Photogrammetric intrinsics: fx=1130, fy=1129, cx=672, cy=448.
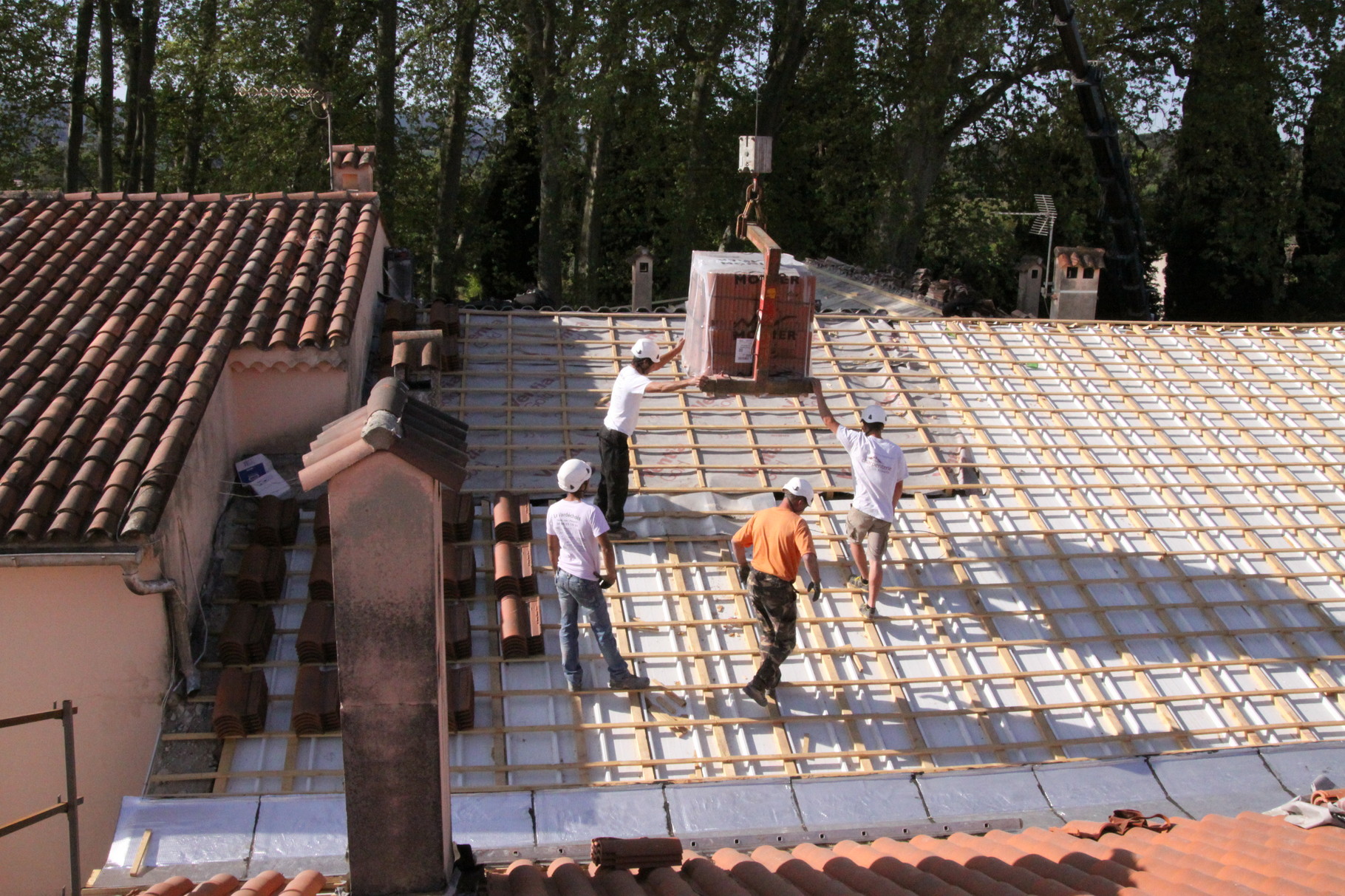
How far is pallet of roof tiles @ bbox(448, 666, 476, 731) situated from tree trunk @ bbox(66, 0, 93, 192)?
20109 millimetres

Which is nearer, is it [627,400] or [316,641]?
[316,641]

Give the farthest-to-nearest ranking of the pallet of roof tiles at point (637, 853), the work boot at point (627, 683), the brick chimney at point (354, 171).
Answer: the brick chimney at point (354, 171) → the work boot at point (627, 683) → the pallet of roof tiles at point (637, 853)

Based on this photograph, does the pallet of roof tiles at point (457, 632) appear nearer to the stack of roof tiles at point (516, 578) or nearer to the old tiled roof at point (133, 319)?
the stack of roof tiles at point (516, 578)

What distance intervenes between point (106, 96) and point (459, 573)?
62.7ft

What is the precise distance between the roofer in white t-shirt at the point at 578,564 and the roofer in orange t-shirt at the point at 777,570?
0.77 metres

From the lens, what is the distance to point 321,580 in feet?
21.1

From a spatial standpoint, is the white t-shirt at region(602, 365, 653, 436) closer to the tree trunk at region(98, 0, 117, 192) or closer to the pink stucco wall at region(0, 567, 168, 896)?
the pink stucco wall at region(0, 567, 168, 896)

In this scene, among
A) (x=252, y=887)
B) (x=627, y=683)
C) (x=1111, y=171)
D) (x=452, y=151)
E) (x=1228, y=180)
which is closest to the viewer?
(x=252, y=887)

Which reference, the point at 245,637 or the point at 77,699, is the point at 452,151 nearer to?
the point at 245,637

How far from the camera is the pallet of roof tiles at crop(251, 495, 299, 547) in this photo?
22.5 ft

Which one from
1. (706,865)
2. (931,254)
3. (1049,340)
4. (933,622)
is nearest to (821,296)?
(1049,340)

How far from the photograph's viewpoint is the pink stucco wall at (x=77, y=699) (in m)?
5.64

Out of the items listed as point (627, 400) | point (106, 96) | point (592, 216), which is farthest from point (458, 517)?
point (106, 96)

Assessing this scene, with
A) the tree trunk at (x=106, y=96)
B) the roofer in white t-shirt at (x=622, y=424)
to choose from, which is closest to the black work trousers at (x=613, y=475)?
the roofer in white t-shirt at (x=622, y=424)
